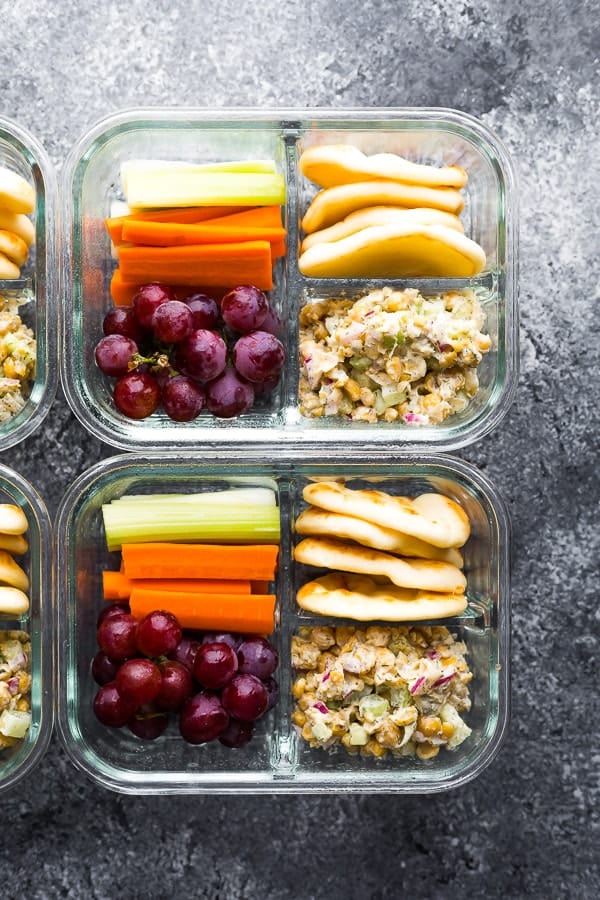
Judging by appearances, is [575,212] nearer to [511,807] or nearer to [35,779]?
[511,807]

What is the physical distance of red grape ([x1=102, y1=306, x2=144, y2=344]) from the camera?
59.9 inches

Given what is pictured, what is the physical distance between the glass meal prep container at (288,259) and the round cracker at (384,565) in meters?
0.19

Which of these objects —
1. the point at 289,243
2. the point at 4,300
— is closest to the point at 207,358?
the point at 289,243

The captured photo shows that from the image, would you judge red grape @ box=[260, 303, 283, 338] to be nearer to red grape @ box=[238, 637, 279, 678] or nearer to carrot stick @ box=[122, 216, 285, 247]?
carrot stick @ box=[122, 216, 285, 247]

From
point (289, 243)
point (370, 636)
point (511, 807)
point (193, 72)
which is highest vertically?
point (193, 72)

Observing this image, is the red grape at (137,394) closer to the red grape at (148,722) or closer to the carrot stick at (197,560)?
the carrot stick at (197,560)

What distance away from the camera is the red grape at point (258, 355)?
1.48 metres

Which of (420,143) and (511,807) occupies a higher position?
(420,143)

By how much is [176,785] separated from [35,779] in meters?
0.32

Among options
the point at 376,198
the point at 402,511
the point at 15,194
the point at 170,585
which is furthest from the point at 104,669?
the point at 376,198

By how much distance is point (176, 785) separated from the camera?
5.15ft

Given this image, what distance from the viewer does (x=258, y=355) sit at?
148 cm

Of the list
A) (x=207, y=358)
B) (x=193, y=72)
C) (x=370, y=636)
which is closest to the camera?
(x=207, y=358)

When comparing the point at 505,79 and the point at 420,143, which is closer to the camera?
the point at 420,143
